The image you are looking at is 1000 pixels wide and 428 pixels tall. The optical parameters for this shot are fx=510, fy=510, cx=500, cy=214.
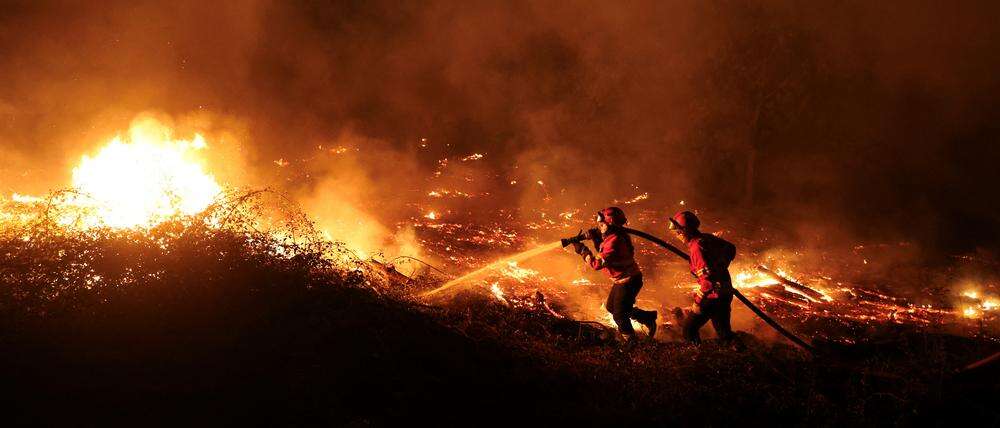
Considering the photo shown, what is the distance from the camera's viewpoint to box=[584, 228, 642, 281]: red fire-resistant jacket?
5.96 m

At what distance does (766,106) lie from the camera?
14.9 metres

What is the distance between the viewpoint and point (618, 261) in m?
6.00

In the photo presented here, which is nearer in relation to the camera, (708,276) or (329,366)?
(329,366)

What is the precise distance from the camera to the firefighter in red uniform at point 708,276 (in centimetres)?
556

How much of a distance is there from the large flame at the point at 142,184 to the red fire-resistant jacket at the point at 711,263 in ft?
18.3

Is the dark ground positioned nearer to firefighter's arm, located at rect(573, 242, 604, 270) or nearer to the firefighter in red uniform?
the firefighter in red uniform

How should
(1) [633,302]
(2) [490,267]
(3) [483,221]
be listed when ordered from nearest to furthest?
(1) [633,302]
(2) [490,267]
(3) [483,221]

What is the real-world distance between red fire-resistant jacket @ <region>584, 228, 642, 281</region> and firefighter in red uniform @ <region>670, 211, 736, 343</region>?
593mm

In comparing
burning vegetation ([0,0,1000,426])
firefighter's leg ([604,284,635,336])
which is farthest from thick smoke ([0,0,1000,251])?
firefighter's leg ([604,284,635,336])

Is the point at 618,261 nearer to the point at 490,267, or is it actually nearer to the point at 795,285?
the point at 490,267

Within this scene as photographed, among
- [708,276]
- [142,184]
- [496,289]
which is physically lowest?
[708,276]

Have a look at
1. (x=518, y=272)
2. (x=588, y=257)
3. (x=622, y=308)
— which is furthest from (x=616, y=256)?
(x=518, y=272)

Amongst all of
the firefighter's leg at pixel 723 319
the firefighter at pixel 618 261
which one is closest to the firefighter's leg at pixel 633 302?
the firefighter at pixel 618 261

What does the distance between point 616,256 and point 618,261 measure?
8cm
